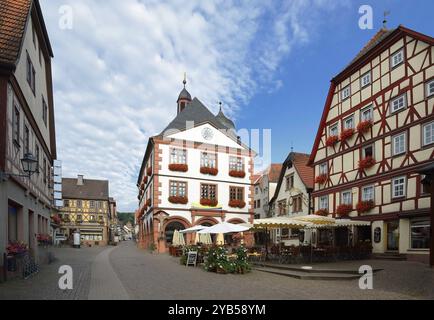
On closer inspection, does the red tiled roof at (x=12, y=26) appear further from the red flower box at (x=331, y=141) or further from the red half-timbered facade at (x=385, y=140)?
the red flower box at (x=331, y=141)

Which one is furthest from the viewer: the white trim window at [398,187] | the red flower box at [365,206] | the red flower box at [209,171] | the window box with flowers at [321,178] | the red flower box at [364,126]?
the red flower box at [209,171]

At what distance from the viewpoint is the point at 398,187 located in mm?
21562

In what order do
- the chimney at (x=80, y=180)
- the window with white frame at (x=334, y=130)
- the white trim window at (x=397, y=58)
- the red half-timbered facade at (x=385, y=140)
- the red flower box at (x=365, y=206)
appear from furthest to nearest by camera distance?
the chimney at (x=80, y=180) → the window with white frame at (x=334, y=130) → the red flower box at (x=365, y=206) → the white trim window at (x=397, y=58) → the red half-timbered facade at (x=385, y=140)

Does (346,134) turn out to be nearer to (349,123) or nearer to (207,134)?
(349,123)

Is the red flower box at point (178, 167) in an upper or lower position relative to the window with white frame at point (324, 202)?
upper

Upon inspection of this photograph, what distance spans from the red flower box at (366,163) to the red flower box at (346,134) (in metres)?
2.29

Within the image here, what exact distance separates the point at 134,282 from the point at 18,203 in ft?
16.7

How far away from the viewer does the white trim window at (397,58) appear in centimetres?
2197

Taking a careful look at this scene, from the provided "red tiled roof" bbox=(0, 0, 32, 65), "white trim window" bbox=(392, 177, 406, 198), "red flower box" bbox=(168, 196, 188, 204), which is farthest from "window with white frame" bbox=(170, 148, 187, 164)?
"red tiled roof" bbox=(0, 0, 32, 65)

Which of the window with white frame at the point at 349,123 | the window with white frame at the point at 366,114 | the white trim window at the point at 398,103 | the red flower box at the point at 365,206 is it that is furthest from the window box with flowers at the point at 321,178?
the white trim window at the point at 398,103

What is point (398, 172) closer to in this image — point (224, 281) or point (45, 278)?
point (224, 281)

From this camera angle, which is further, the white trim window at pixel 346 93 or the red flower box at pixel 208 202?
the red flower box at pixel 208 202
